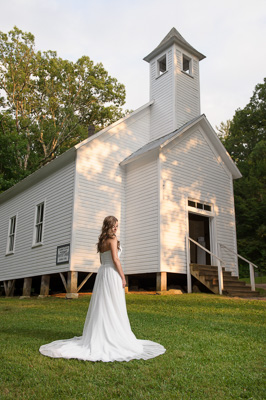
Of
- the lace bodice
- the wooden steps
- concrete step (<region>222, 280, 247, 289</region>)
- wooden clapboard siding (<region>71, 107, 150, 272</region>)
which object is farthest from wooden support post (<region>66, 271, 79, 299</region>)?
the lace bodice

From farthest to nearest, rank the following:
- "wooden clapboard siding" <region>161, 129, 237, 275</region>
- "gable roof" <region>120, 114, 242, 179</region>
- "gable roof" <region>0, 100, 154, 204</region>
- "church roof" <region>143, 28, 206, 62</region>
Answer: "church roof" <region>143, 28, 206, 62</region> < "gable roof" <region>120, 114, 242, 179</region> < "gable roof" <region>0, 100, 154, 204</region> < "wooden clapboard siding" <region>161, 129, 237, 275</region>

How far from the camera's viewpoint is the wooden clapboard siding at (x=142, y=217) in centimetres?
1227

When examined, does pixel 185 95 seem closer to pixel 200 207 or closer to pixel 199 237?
pixel 200 207

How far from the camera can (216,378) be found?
352 centimetres

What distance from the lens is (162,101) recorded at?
16156 mm

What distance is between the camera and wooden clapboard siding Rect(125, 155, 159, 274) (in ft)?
40.3

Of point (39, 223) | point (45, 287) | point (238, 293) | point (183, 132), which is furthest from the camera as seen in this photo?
point (39, 223)

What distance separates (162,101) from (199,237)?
6.07 meters

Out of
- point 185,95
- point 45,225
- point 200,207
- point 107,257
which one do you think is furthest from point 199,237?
point 107,257

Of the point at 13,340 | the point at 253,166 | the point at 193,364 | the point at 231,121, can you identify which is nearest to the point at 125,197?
the point at 13,340

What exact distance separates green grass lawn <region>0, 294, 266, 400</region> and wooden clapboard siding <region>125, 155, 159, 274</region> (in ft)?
16.6

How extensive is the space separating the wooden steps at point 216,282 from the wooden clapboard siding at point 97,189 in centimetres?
272

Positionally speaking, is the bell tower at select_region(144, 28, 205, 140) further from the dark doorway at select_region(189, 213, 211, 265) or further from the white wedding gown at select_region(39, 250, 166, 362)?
the white wedding gown at select_region(39, 250, 166, 362)

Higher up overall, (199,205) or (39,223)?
(199,205)
